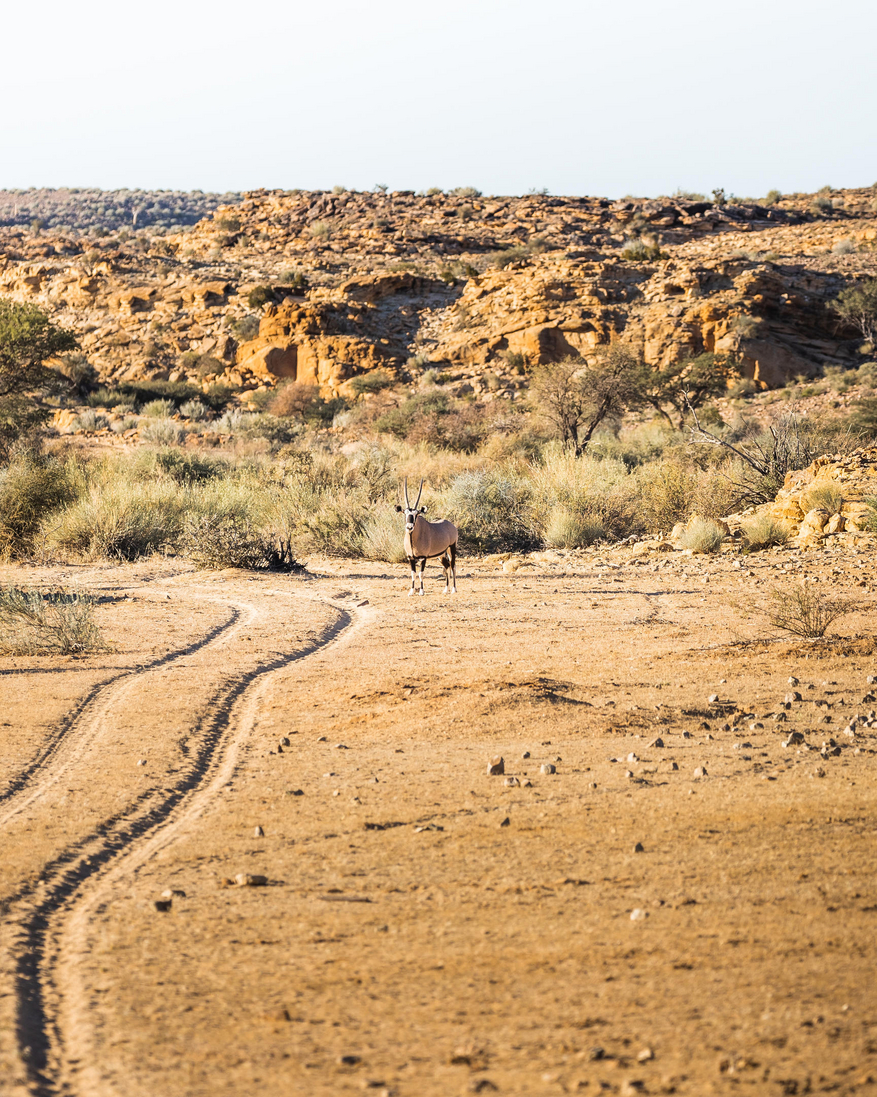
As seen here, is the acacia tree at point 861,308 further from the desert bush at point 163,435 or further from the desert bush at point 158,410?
the desert bush at point 158,410

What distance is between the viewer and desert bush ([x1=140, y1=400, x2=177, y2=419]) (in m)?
39.5

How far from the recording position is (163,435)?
3378 cm

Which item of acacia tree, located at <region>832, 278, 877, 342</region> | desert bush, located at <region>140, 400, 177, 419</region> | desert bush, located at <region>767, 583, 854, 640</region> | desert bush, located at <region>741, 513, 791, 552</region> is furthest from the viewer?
acacia tree, located at <region>832, 278, 877, 342</region>

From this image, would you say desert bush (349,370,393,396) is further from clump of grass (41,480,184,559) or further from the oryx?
the oryx

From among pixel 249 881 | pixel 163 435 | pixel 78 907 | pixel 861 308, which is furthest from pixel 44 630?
pixel 861 308

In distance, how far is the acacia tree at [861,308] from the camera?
43656 millimetres

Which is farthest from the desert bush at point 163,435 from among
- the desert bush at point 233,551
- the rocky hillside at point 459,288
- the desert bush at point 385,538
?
the desert bush at point 233,551

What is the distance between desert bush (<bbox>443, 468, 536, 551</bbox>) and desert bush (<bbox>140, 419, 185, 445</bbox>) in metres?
17.8

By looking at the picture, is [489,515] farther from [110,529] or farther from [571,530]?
[110,529]

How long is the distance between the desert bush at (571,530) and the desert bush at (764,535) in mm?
2721

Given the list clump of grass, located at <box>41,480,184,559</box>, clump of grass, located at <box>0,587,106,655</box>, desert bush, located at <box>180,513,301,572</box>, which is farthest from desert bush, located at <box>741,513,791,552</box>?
clump of grass, located at <box>0,587,106,655</box>

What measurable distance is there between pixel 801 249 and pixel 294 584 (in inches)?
1882

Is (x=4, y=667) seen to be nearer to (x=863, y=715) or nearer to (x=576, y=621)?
(x=576, y=621)

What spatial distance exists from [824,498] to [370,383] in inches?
1129
